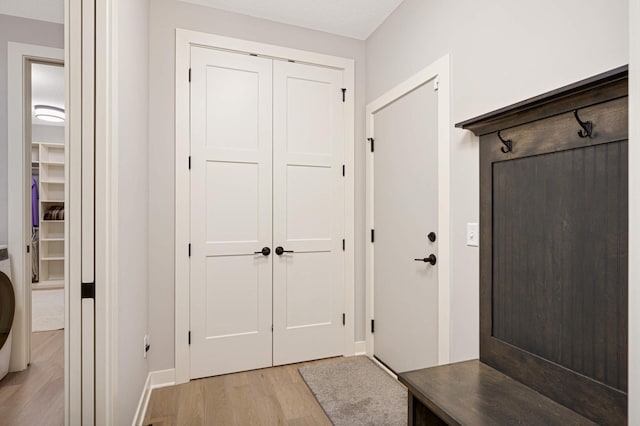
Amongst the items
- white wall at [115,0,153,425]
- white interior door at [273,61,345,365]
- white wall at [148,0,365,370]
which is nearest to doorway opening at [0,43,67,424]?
white wall at [115,0,153,425]

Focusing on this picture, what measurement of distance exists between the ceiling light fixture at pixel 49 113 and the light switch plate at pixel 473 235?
1.93 metres

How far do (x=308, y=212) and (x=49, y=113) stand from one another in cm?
181

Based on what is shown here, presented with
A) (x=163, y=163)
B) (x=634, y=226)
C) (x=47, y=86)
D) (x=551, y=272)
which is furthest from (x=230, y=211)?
(x=634, y=226)

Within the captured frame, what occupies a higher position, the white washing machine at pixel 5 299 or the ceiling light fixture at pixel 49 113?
the ceiling light fixture at pixel 49 113

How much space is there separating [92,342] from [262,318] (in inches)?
55.5

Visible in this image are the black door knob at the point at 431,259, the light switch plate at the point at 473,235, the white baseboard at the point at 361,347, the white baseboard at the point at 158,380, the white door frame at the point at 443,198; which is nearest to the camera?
the light switch plate at the point at 473,235

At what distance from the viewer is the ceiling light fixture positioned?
1210mm

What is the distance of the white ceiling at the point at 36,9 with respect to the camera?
1046 mm

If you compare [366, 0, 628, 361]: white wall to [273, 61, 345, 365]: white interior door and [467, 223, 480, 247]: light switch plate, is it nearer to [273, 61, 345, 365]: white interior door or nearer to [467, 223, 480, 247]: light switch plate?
[467, 223, 480, 247]: light switch plate

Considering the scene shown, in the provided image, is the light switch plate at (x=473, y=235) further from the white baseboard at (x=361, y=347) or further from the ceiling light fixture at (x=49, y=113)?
the ceiling light fixture at (x=49, y=113)

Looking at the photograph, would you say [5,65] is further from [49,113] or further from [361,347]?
[361,347]

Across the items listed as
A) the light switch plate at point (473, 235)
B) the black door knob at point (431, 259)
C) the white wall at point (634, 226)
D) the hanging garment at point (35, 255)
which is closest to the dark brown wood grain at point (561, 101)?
the white wall at point (634, 226)

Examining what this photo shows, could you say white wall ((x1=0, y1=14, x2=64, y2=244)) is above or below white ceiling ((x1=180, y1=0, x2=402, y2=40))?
below

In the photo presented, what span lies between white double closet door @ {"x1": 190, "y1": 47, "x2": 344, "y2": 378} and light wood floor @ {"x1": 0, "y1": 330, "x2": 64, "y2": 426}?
105 cm
